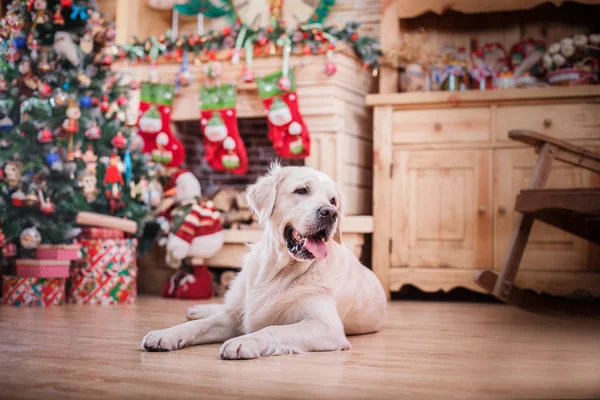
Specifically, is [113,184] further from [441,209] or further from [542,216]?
[542,216]

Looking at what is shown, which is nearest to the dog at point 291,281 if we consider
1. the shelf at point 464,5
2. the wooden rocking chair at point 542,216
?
the wooden rocking chair at point 542,216

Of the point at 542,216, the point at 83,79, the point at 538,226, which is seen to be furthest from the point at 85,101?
the point at 538,226

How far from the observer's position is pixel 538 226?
3709mm

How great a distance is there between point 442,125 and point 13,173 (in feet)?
7.33

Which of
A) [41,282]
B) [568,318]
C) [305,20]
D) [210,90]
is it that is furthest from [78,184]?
[568,318]

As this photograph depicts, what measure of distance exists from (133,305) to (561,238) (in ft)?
7.27

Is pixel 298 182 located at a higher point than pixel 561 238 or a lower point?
higher

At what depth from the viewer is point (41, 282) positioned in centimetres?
328

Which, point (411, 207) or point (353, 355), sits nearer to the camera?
point (353, 355)

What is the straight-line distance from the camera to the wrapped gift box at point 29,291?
3256 millimetres

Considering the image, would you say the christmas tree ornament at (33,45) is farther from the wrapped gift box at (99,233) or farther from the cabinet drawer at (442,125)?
the cabinet drawer at (442,125)

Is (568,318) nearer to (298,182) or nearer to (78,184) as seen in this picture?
(298,182)

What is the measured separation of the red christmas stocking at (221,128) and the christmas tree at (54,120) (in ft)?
1.92

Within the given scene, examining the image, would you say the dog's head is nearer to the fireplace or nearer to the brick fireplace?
the brick fireplace
